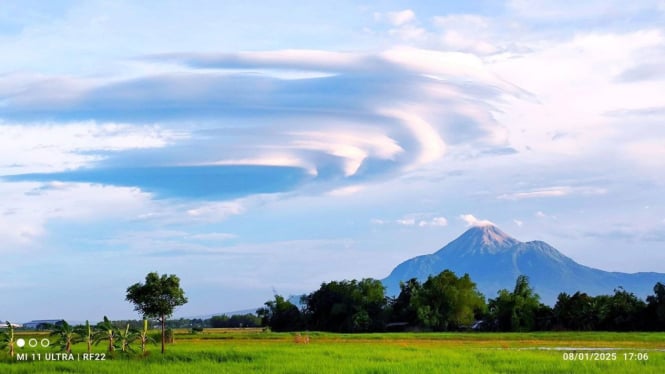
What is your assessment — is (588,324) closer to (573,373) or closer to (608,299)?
(608,299)

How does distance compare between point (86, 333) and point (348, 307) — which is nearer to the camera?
point (86, 333)

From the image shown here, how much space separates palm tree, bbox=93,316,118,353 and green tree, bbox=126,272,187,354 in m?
3.27

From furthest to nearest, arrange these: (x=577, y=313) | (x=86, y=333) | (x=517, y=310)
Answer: (x=517, y=310) < (x=577, y=313) < (x=86, y=333)

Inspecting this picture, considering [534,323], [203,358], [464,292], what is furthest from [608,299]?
[203,358]

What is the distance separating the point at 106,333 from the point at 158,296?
155 inches

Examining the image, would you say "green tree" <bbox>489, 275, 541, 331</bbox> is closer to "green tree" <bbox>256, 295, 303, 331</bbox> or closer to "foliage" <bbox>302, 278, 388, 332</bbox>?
"foliage" <bbox>302, 278, 388, 332</bbox>

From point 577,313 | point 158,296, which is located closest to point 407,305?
point 577,313

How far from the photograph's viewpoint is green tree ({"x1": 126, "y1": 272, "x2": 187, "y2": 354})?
3788 cm

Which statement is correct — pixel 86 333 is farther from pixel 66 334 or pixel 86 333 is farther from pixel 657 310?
pixel 657 310

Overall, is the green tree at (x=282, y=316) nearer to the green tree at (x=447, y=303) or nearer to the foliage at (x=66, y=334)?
the green tree at (x=447, y=303)

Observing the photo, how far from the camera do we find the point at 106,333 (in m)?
34.4

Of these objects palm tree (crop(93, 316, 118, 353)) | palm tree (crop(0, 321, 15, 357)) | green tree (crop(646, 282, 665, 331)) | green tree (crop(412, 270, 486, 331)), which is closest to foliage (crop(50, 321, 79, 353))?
palm tree (crop(93, 316, 118, 353))

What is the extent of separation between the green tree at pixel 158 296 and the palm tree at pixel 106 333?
3.27m

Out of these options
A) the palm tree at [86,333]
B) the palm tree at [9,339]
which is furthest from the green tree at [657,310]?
the palm tree at [9,339]
